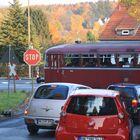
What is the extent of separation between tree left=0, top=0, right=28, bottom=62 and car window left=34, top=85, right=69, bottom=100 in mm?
55003

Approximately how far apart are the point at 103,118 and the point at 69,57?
84.7 feet

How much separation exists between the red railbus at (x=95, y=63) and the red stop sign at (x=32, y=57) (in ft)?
32.7

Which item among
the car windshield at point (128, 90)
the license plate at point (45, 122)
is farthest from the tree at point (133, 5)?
the license plate at point (45, 122)

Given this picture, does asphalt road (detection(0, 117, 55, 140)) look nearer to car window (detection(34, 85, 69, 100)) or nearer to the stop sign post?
car window (detection(34, 85, 69, 100))

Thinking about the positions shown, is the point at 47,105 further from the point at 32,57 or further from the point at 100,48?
the point at 100,48

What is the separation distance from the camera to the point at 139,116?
20.9 metres

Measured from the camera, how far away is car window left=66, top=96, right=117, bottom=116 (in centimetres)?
1148

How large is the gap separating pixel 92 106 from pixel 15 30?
61547mm

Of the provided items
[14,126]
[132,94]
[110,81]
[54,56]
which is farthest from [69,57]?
[14,126]

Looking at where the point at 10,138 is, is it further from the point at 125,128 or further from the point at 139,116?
the point at 139,116

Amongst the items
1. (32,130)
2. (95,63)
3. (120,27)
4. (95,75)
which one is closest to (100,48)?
(95,63)

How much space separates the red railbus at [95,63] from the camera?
3488 cm

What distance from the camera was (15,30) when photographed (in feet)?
237

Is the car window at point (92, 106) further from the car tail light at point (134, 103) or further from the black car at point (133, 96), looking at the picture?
the car tail light at point (134, 103)
